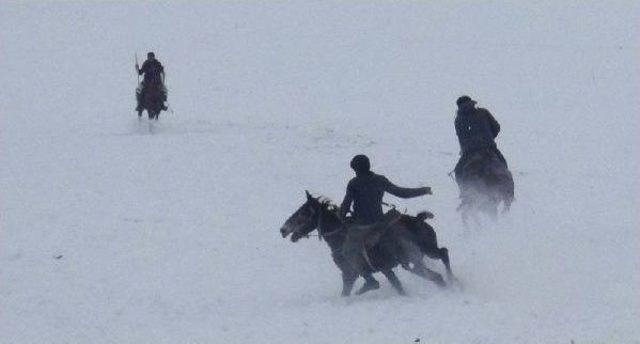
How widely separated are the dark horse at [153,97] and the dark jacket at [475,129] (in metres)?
11.8

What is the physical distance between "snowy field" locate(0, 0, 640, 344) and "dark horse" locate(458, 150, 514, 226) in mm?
470

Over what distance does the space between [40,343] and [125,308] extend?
1462mm

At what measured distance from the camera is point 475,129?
15.2m

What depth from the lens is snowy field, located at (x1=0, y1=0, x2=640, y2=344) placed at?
11.8m

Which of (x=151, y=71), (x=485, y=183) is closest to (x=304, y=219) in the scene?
(x=485, y=183)

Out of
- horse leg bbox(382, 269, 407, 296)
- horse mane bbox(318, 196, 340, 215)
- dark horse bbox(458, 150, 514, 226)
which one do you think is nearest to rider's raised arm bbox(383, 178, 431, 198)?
horse mane bbox(318, 196, 340, 215)

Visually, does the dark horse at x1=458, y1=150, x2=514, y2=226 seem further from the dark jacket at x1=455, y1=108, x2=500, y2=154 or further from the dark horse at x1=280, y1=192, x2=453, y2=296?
the dark horse at x1=280, y1=192, x2=453, y2=296

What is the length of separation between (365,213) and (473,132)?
3727 mm

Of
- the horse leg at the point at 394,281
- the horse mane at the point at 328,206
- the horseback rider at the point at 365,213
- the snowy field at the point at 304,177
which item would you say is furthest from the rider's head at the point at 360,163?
the snowy field at the point at 304,177

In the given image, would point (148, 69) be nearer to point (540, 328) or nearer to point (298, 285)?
point (298, 285)

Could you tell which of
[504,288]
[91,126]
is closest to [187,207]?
[504,288]

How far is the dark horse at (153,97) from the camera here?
82.2 feet

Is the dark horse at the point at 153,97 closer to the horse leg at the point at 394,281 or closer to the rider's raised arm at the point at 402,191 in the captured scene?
the rider's raised arm at the point at 402,191

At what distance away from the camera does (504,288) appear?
40.4ft
